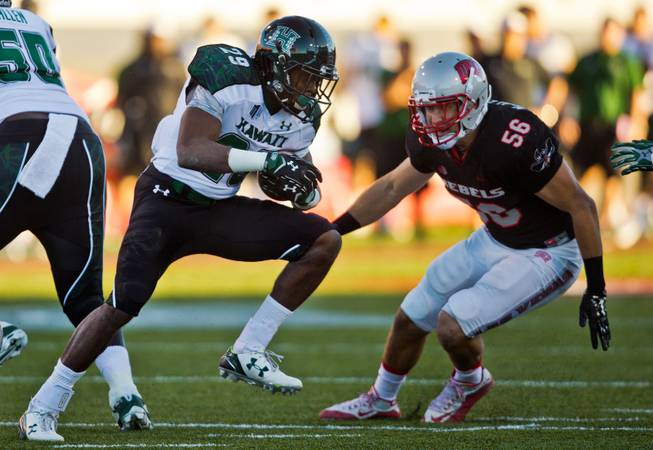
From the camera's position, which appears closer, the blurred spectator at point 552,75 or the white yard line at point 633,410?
the white yard line at point 633,410

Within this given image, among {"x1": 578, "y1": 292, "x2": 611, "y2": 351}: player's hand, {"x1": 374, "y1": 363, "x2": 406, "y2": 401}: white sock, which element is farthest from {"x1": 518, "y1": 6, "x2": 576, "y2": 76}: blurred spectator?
{"x1": 578, "y1": 292, "x2": 611, "y2": 351}: player's hand

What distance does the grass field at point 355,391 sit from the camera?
558 centimetres

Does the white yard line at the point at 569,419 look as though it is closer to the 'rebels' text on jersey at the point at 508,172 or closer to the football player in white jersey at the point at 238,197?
the 'rebels' text on jersey at the point at 508,172

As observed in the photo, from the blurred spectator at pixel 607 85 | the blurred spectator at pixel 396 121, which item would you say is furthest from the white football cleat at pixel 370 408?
the blurred spectator at pixel 607 85

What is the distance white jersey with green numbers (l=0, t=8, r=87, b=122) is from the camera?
5.78 m

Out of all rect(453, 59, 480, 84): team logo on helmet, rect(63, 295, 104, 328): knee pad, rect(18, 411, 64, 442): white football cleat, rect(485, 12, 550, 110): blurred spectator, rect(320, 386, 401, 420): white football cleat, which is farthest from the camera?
rect(485, 12, 550, 110): blurred spectator

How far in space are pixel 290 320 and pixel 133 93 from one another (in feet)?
17.7

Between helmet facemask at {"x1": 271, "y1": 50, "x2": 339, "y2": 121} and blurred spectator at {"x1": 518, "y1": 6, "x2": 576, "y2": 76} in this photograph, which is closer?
helmet facemask at {"x1": 271, "y1": 50, "x2": 339, "y2": 121}

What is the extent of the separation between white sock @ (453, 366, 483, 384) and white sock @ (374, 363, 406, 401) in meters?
0.26

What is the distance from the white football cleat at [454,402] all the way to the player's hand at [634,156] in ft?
3.81

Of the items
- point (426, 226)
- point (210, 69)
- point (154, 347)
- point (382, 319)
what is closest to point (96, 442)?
point (210, 69)

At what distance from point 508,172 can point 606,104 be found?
29.6 ft

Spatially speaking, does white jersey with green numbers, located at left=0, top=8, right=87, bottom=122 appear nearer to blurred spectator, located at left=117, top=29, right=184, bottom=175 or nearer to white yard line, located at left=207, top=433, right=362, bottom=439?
white yard line, located at left=207, top=433, right=362, bottom=439

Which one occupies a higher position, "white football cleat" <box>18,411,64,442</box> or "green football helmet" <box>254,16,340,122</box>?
"green football helmet" <box>254,16,340,122</box>
